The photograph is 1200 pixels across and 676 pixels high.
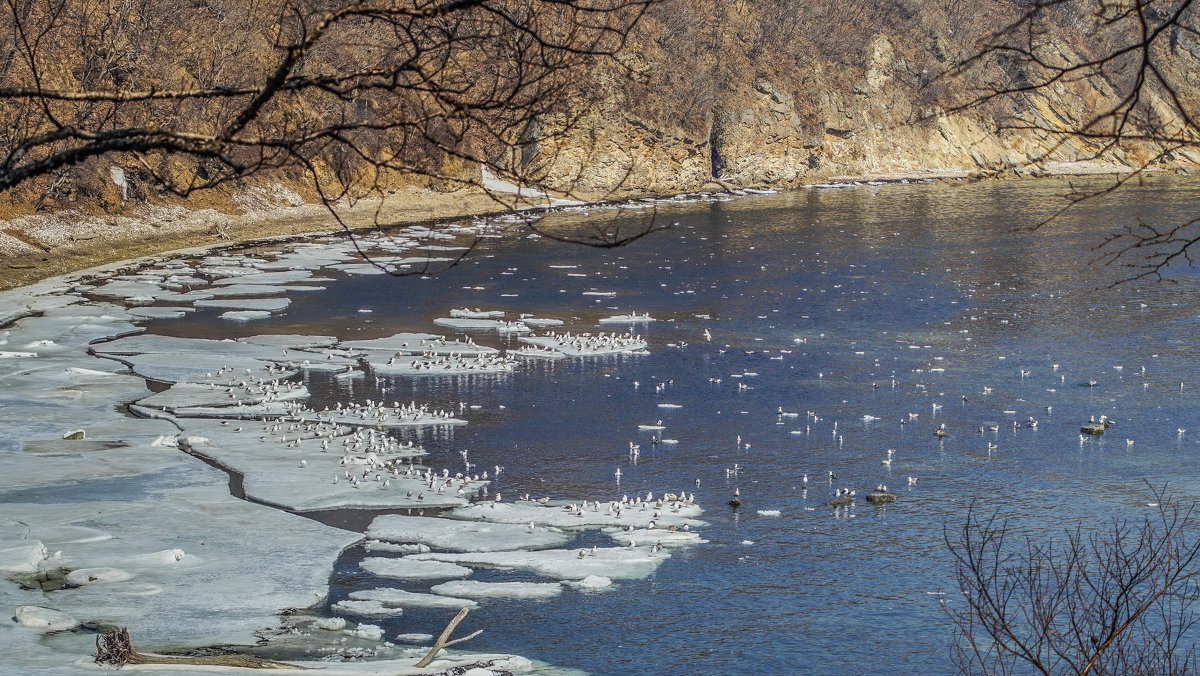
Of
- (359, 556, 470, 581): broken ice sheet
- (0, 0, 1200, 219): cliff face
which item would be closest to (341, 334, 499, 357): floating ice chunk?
(359, 556, 470, 581): broken ice sheet

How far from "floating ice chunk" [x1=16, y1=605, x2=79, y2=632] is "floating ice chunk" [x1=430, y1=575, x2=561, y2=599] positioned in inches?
159

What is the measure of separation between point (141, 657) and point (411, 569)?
13.8 ft

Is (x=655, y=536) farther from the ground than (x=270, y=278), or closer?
closer

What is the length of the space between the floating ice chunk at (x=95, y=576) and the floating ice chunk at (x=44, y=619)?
1.09 m

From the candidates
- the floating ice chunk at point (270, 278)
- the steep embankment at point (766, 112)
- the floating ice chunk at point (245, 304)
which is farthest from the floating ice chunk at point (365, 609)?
the steep embankment at point (766, 112)

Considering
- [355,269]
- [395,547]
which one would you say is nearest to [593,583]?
[395,547]

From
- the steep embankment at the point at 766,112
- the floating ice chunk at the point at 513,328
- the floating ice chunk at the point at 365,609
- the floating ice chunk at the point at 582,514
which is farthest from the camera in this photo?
the steep embankment at the point at 766,112

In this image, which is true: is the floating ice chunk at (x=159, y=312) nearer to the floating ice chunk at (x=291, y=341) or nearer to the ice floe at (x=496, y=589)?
the floating ice chunk at (x=291, y=341)

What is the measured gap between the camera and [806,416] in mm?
23016

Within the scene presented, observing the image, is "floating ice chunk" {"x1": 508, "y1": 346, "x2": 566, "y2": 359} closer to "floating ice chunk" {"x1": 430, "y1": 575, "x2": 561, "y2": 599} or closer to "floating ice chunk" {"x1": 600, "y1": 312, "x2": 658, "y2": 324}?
"floating ice chunk" {"x1": 600, "y1": 312, "x2": 658, "y2": 324}

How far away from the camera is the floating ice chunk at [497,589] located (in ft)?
47.7

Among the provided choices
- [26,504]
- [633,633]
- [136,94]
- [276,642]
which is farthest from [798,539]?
[136,94]

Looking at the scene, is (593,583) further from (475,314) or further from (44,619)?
(475,314)

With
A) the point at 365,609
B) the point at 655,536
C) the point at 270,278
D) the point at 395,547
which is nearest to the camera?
the point at 365,609
